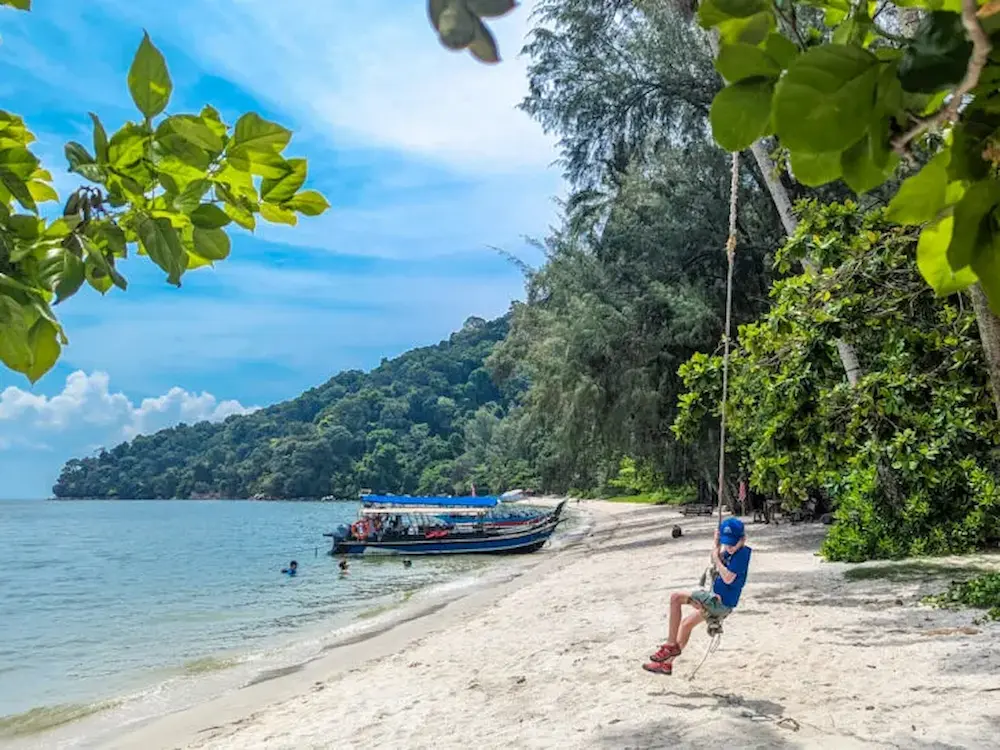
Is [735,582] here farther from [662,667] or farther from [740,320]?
[740,320]

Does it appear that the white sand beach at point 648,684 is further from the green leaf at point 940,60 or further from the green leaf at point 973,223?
the green leaf at point 940,60

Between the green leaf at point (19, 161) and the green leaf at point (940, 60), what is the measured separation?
1164mm

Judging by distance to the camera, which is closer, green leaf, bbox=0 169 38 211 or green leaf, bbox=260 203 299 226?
green leaf, bbox=0 169 38 211

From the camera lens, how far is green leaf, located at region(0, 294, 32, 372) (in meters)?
0.94

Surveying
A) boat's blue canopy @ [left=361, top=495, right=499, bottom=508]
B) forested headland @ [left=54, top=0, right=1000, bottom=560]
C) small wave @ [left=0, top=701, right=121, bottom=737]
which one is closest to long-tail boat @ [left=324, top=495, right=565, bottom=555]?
boat's blue canopy @ [left=361, top=495, right=499, bottom=508]

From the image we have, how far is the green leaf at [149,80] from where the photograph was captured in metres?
0.93

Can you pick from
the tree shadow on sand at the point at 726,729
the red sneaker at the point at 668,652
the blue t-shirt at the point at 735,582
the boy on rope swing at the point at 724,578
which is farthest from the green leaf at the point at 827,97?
the red sneaker at the point at 668,652

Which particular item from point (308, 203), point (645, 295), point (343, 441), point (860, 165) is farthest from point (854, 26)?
point (343, 441)

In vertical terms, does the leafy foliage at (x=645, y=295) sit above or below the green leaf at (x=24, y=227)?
above

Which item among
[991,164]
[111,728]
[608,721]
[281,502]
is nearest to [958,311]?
[608,721]

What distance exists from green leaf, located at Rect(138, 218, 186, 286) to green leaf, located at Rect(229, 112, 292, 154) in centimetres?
15

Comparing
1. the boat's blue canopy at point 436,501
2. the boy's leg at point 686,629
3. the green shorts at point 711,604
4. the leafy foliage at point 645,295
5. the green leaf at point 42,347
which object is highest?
the leafy foliage at point 645,295

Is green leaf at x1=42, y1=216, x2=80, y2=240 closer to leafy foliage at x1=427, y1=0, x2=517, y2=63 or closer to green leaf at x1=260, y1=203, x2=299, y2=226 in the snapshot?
green leaf at x1=260, y1=203, x2=299, y2=226

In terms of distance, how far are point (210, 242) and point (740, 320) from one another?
19462 mm
